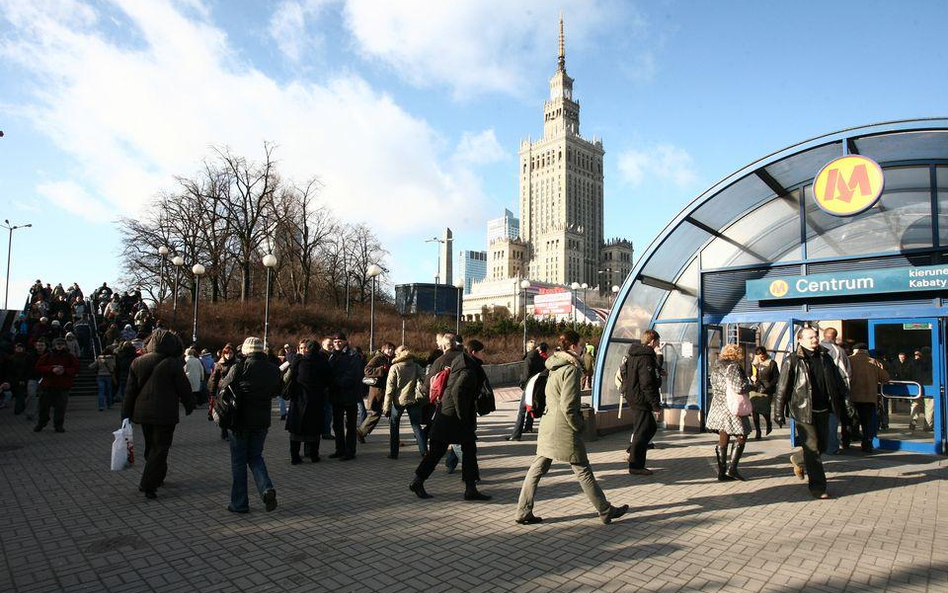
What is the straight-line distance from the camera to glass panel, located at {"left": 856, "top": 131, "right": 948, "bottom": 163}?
8425 mm

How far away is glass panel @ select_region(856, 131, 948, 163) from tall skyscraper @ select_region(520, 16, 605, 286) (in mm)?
129579

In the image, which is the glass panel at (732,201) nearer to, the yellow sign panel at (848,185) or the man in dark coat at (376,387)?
the yellow sign panel at (848,185)

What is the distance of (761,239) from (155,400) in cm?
1080

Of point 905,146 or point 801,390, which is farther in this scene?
point 905,146

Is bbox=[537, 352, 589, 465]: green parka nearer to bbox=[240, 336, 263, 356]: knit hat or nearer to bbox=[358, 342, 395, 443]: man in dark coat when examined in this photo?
bbox=[240, 336, 263, 356]: knit hat

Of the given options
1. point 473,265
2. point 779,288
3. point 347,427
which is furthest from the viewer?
point 473,265

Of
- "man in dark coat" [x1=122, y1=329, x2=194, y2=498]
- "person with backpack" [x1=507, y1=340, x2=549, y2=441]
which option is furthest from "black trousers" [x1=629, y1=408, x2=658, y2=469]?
"man in dark coat" [x1=122, y1=329, x2=194, y2=498]

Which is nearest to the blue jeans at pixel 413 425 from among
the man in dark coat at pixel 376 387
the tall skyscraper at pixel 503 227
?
the man in dark coat at pixel 376 387

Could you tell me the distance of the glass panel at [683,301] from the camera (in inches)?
460

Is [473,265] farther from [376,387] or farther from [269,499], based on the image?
[269,499]

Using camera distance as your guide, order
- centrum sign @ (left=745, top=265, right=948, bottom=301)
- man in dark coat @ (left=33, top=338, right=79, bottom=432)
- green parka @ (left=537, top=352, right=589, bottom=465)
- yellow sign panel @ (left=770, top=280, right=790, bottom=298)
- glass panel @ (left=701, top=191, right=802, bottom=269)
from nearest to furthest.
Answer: green parka @ (left=537, top=352, right=589, bottom=465), centrum sign @ (left=745, top=265, right=948, bottom=301), yellow sign panel @ (left=770, top=280, right=790, bottom=298), man in dark coat @ (left=33, top=338, right=79, bottom=432), glass panel @ (left=701, top=191, right=802, bottom=269)

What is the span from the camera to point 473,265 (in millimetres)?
171125

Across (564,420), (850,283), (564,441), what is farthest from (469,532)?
(850,283)

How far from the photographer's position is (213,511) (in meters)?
5.79
